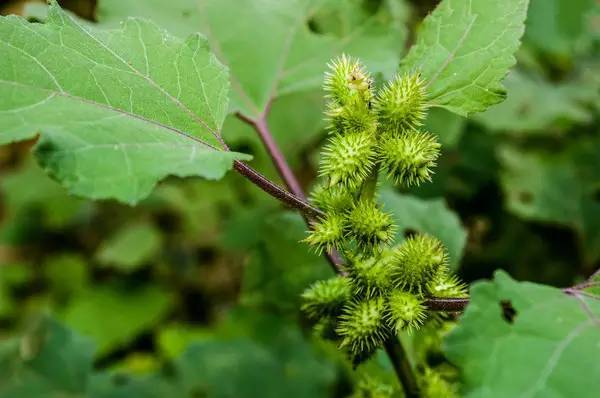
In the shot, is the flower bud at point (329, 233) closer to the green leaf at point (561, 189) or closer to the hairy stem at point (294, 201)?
the hairy stem at point (294, 201)

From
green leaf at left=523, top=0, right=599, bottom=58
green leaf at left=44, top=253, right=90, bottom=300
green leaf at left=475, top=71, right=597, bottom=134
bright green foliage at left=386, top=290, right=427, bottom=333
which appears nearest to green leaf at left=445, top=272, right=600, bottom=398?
bright green foliage at left=386, top=290, right=427, bottom=333

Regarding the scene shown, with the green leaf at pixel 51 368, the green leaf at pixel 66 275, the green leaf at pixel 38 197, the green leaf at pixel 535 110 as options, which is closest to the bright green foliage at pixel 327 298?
the green leaf at pixel 51 368

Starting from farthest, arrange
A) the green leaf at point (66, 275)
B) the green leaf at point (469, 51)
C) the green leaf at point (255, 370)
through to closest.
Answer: the green leaf at point (66, 275) → the green leaf at point (255, 370) → the green leaf at point (469, 51)

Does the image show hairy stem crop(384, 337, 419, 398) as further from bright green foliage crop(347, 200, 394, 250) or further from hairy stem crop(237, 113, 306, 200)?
hairy stem crop(237, 113, 306, 200)

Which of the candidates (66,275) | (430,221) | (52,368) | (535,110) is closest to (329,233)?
(430,221)

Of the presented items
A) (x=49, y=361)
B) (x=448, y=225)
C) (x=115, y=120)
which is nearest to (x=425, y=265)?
(x=115, y=120)

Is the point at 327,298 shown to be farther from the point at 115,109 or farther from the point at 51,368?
the point at 51,368
